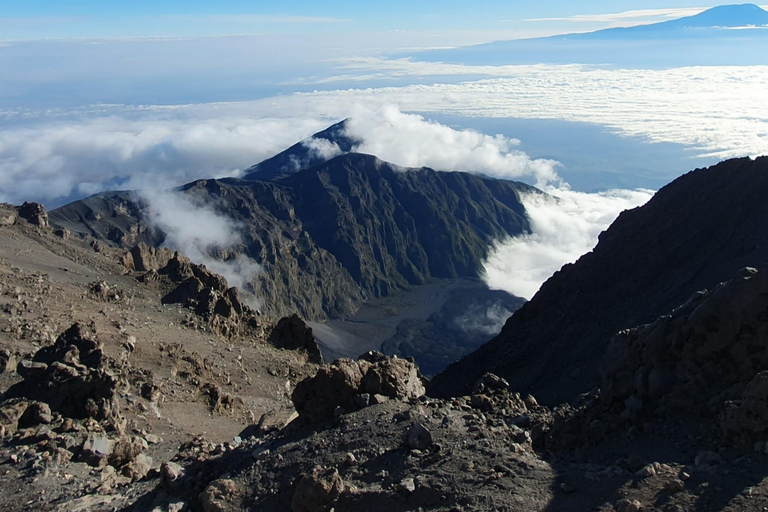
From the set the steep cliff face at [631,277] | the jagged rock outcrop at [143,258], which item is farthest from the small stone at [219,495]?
the jagged rock outcrop at [143,258]

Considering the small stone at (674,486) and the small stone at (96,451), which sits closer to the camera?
the small stone at (674,486)

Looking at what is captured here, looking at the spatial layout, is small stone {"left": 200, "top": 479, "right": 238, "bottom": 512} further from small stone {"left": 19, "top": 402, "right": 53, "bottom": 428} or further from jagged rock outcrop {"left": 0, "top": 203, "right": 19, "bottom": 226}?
jagged rock outcrop {"left": 0, "top": 203, "right": 19, "bottom": 226}

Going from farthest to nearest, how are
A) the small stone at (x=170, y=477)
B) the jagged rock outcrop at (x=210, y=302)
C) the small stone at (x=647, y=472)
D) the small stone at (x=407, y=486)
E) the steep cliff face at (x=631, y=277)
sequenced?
the jagged rock outcrop at (x=210, y=302) → the steep cliff face at (x=631, y=277) → the small stone at (x=170, y=477) → the small stone at (x=407, y=486) → the small stone at (x=647, y=472)

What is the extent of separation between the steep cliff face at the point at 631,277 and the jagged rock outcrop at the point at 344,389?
1478 centimetres

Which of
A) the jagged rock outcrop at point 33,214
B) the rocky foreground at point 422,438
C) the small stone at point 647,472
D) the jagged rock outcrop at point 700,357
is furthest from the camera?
the jagged rock outcrop at point 33,214

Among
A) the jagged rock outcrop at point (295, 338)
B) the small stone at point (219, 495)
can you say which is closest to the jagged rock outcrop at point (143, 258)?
the jagged rock outcrop at point (295, 338)

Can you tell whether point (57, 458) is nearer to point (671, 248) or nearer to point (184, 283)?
point (184, 283)

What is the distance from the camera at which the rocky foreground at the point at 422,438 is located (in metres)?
12.2

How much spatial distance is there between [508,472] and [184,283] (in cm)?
3627

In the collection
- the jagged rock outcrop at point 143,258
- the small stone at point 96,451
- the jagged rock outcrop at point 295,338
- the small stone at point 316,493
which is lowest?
the jagged rock outcrop at point 295,338

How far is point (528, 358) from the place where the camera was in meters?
37.1

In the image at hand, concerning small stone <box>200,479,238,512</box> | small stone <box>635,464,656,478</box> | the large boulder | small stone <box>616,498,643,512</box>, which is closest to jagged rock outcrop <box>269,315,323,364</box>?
the large boulder

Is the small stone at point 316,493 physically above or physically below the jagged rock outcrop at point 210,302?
above

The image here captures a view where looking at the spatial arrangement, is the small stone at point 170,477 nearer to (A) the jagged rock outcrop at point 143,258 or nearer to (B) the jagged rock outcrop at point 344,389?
(B) the jagged rock outcrop at point 344,389
